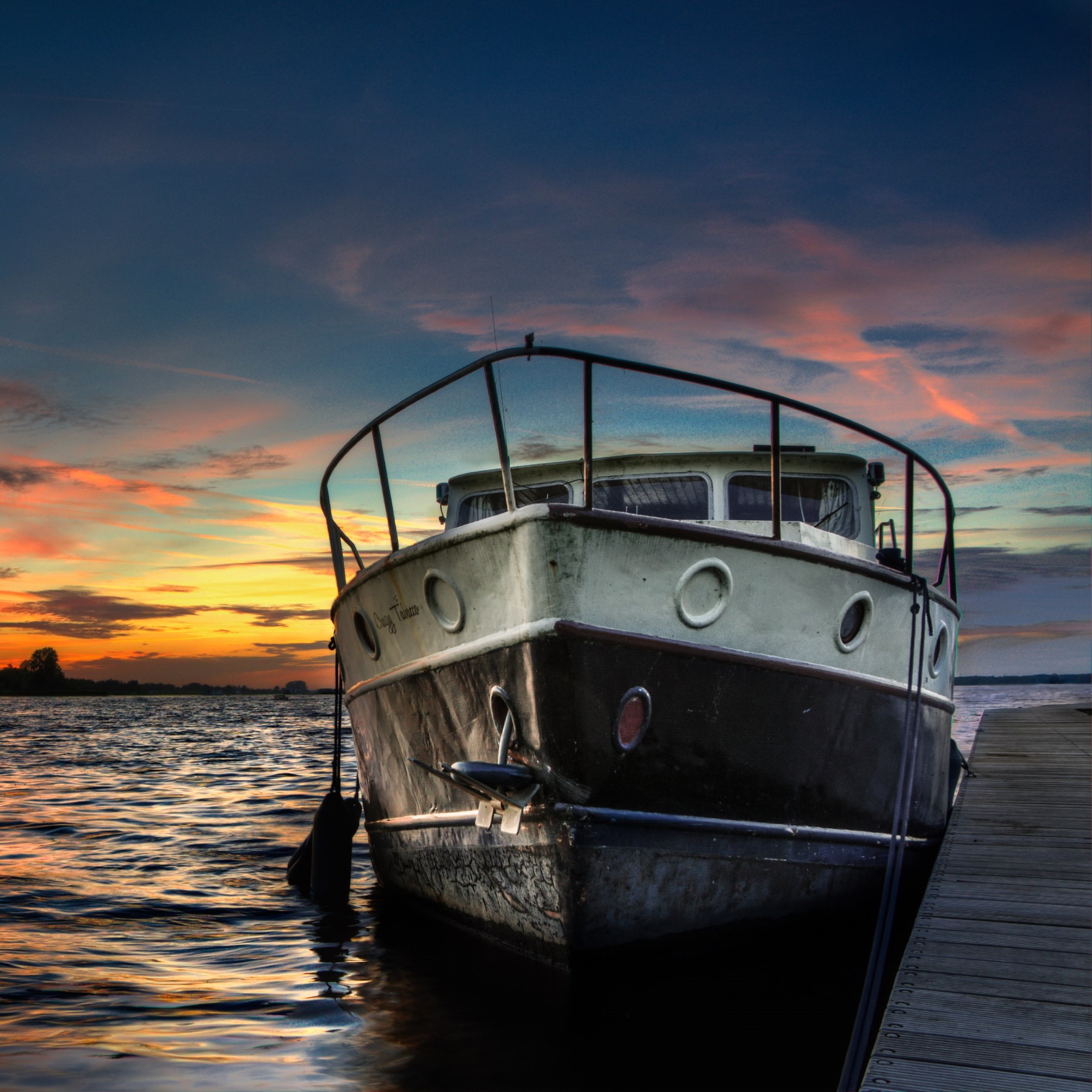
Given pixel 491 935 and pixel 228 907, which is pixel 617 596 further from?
pixel 228 907

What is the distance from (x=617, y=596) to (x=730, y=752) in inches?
42.7

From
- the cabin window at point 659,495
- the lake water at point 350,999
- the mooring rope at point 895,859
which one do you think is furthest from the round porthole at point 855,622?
the lake water at point 350,999

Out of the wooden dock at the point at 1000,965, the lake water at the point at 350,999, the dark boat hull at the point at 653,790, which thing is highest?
the dark boat hull at the point at 653,790

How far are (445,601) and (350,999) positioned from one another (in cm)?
222

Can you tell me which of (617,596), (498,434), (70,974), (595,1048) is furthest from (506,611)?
(70,974)

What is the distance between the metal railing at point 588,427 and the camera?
458 centimetres

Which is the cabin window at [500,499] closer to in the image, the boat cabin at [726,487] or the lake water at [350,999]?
the boat cabin at [726,487]

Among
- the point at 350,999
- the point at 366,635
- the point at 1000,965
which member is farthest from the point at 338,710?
the point at 1000,965

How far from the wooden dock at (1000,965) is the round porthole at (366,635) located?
3.44m

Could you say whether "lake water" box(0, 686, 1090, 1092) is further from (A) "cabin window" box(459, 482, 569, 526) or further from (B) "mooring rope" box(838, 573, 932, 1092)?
(A) "cabin window" box(459, 482, 569, 526)

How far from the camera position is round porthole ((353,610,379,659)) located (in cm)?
607

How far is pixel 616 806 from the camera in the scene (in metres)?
4.71

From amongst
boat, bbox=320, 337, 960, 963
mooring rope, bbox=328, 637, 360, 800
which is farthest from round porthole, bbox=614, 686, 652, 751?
mooring rope, bbox=328, 637, 360, 800

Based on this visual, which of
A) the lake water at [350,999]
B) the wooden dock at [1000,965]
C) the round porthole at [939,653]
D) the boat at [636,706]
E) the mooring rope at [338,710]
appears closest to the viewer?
the wooden dock at [1000,965]
